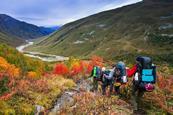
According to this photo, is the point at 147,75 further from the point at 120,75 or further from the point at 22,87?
the point at 22,87

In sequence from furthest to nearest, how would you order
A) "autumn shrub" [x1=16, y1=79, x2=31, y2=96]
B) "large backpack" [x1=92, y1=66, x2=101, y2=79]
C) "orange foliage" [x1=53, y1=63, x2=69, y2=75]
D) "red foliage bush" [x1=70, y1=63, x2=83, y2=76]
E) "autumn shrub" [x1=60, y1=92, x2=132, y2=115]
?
"orange foliage" [x1=53, y1=63, x2=69, y2=75] < "red foliage bush" [x1=70, y1=63, x2=83, y2=76] < "large backpack" [x1=92, y1=66, x2=101, y2=79] < "autumn shrub" [x1=16, y1=79, x2=31, y2=96] < "autumn shrub" [x1=60, y1=92, x2=132, y2=115]

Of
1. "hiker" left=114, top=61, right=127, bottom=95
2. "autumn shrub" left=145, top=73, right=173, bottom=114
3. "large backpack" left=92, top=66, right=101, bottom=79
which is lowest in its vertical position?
"autumn shrub" left=145, top=73, right=173, bottom=114

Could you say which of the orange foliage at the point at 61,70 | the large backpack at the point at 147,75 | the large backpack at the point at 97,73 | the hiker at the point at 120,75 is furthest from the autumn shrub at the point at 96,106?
the orange foliage at the point at 61,70

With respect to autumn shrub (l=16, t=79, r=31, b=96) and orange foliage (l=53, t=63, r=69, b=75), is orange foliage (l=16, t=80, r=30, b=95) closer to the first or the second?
autumn shrub (l=16, t=79, r=31, b=96)

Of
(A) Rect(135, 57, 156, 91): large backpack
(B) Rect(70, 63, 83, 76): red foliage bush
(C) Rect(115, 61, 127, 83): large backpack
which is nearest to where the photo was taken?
(A) Rect(135, 57, 156, 91): large backpack

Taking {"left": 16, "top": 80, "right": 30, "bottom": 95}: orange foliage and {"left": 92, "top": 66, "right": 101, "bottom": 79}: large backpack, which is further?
{"left": 92, "top": 66, "right": 101, "bottom": 79}: large backpack

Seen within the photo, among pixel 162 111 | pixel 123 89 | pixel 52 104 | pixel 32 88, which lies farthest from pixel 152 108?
pixel 32 88

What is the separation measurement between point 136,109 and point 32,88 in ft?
15.9

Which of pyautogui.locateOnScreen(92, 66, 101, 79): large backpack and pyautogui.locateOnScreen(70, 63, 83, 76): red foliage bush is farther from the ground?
pyautogui.locateOnScreen(92, 66, 101, 79): large backpack

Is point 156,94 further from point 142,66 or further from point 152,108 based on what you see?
point 142,66

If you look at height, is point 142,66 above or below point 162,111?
above

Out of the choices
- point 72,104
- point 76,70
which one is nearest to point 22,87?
point 72,104

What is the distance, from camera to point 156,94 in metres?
15.3

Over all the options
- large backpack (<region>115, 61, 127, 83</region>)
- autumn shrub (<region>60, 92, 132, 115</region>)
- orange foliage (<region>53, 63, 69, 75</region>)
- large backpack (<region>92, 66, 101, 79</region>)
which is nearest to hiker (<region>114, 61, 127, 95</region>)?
large backpack (<region>115, 61, 127, 83</region>)
